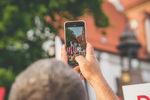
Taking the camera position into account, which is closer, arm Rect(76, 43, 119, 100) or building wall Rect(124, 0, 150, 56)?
arm Rect(76, 43, 119, 100)

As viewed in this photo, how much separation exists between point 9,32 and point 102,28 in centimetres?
327

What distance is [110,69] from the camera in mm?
19188

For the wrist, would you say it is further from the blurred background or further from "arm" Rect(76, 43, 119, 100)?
the blurred background

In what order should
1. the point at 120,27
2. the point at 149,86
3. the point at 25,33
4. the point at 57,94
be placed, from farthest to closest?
the point at 120,27
the point at 25,33
the point at 149,86
the point at 57,94

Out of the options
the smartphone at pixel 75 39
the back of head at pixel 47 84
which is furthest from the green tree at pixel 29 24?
the back of head at pixel 47 84

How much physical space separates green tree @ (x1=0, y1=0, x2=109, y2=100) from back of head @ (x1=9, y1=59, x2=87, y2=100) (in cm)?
439

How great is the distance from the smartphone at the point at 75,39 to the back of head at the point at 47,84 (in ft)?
2.23

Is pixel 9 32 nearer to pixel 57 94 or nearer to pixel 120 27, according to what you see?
pixel 57 94

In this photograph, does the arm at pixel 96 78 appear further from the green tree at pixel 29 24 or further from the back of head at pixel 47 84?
the green tree at pixel 29 24

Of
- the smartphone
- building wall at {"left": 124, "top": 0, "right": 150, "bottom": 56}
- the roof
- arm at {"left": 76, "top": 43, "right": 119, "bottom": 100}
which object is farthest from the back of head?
the roof

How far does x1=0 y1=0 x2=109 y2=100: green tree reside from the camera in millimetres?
5266

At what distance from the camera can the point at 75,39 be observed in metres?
1.51

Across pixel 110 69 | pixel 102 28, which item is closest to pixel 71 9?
pixel 102 28

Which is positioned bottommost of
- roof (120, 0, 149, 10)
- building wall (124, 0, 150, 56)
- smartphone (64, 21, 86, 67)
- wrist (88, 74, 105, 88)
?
wrist (88, 74, 105, 88)
